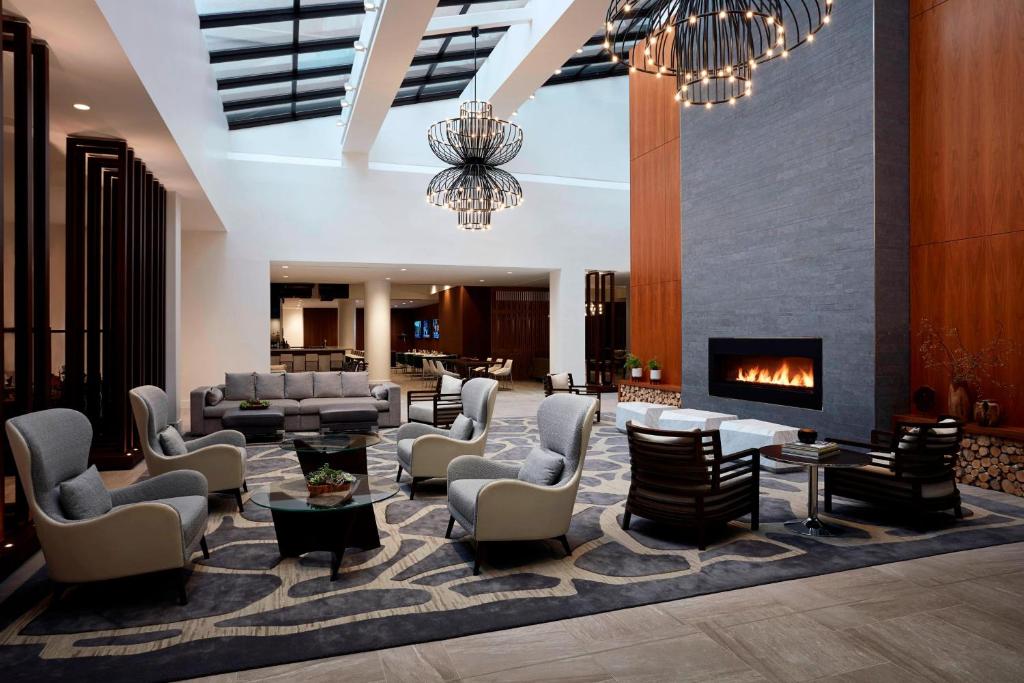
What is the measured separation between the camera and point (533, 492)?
13.4 ft

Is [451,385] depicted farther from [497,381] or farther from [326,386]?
[326,386]

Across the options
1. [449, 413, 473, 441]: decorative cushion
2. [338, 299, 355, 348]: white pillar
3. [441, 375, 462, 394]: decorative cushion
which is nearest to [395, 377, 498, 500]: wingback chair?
[449, 413, 473, 441]: decorative cushion

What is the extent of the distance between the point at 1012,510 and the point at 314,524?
5.40m

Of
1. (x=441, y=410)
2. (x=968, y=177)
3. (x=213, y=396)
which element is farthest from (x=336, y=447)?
(x=968, y=177)

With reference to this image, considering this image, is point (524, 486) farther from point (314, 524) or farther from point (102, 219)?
point (102, 219)

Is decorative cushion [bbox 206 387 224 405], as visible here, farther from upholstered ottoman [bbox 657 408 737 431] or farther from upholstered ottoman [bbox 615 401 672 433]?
upholstered ottoman [bbox 657 408 737 431]

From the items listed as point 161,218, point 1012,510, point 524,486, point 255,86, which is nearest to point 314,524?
point 524,486

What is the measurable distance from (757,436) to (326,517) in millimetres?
4554

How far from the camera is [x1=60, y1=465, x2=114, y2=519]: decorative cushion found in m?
3.51

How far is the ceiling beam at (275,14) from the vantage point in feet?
26.2

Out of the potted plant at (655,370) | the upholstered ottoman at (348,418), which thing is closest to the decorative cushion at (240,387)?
the upholstered ottoman at (348,418)

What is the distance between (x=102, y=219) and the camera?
7.45 m

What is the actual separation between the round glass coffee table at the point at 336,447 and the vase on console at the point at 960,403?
17.5 feet

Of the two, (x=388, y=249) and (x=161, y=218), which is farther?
(x=388, y=249)
